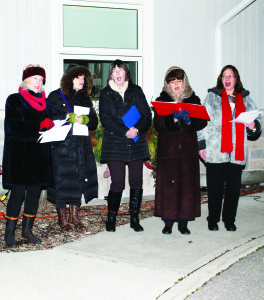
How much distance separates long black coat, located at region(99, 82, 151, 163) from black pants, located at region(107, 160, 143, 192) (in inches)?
3.2

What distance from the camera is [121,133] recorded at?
18.8ft

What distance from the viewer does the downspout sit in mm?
9109

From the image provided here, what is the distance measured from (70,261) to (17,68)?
4037mm

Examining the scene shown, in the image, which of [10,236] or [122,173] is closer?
[10,236]

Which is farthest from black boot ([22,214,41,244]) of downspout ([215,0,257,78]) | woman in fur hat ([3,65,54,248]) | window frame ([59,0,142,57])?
downspout ([215,0,257,78])

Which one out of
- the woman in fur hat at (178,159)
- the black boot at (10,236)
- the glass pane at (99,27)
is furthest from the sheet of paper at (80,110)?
the glass pane at (99,27)

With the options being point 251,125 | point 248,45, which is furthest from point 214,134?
point 248,45

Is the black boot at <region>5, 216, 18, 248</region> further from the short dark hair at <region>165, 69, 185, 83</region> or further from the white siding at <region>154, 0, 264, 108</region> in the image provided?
the white siding at <region>154, 0, 264, 108</region>

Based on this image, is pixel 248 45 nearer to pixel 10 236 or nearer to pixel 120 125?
pixel 120 125

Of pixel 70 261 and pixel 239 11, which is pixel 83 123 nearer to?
pixel 70 261

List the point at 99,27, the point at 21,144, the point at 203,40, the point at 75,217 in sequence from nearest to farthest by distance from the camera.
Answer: the point at 21,144
the point at 75,217
the point at 99,27
the point at 203,40

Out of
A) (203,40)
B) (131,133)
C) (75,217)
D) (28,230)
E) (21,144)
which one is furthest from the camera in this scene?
(203,40)

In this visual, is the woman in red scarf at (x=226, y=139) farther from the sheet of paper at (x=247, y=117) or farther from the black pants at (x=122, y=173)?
the black pants at (x=122, y=173)

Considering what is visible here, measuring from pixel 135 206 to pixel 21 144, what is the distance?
1611 millimetres
